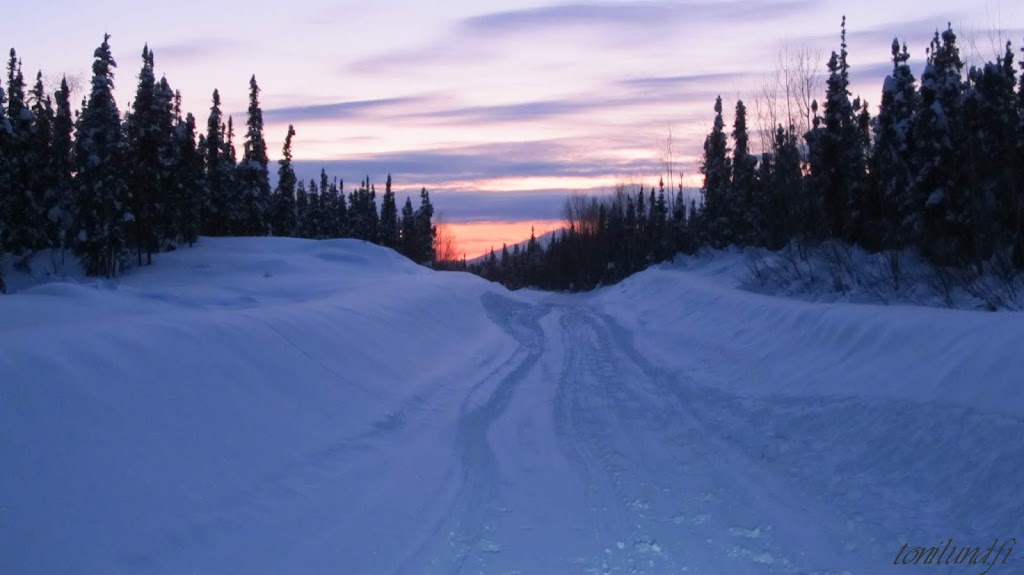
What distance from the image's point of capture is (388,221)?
316 ft

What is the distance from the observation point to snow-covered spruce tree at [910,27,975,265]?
31812 millimetres

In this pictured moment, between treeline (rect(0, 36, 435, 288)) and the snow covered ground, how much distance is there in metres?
31.0

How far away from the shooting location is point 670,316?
77.2 feet

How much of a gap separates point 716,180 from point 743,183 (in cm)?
604

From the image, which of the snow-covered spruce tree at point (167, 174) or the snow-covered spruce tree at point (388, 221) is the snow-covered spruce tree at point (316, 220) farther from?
the snow-covered spruce tree at point (167, 174)

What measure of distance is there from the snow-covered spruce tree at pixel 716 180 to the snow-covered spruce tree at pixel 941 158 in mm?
27368

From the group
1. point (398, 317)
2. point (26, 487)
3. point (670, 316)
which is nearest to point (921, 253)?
point (670, 316)

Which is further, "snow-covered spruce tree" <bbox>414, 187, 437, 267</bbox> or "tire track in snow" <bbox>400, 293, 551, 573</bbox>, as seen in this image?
"snow-covered spruce tree" <bbox>414, 187, 437, 267</bbox>

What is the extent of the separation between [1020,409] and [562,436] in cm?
480

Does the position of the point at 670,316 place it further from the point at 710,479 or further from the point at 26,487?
the point at 26,487

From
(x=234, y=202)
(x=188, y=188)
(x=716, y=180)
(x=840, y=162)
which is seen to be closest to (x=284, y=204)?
(x=234, y=202)

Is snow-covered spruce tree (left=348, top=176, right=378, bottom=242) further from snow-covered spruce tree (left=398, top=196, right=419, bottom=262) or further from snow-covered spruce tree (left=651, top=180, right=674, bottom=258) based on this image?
snow-covered spruce tree (left=651, top=180, right=674, bottom=258)

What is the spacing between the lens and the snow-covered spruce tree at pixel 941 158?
1252 inches

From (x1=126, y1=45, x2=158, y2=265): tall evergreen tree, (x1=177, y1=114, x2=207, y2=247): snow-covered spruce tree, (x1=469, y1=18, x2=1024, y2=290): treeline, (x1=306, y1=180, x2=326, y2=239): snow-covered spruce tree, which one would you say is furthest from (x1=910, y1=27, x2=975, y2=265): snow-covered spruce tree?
(x1=306, y1=180, x2=326, y2=239): snow-covered spruce tree
